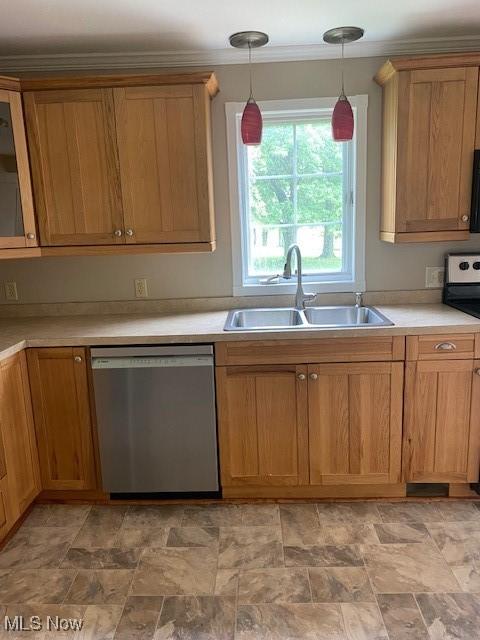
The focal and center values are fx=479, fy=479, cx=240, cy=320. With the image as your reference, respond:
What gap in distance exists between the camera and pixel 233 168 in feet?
8.95

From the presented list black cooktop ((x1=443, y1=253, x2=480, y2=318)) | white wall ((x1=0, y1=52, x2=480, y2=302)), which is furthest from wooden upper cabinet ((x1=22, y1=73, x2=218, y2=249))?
black cooktop ((x1=443, y1=253, x2=480, y2=318))

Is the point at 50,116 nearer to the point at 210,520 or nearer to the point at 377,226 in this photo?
the point at 377,226

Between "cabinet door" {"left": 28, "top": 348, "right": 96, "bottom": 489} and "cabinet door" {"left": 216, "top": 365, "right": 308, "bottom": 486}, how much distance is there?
682mm

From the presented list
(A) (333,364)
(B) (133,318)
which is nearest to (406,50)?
(A) (333,364)

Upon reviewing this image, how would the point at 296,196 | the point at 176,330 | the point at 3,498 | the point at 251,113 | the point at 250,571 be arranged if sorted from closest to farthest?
the point at 250,571 < the point at 3,498 < the point at 251,113 < the point at 176,330 < the point at 296,196

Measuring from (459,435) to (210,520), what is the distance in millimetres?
1292

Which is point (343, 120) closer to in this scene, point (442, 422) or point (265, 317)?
point (265, 317)

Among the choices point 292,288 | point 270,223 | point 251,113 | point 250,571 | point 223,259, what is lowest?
point 250,571

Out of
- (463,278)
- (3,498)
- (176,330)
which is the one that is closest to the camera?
(3,498)

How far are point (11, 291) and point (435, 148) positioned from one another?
2.49 m

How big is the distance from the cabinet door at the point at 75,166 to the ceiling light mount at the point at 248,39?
0.67 m

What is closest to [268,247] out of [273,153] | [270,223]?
[270,223]

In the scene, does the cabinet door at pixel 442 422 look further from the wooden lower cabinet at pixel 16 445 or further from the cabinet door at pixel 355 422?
the wooden lower cabinet at pixel 16 445

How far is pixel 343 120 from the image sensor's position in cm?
222
